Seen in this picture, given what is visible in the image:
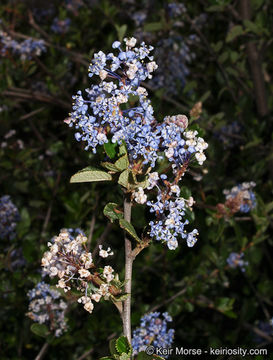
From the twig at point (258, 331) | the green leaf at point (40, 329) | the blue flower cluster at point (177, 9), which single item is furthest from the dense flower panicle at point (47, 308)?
the blue flower cluster at point (177, 9)

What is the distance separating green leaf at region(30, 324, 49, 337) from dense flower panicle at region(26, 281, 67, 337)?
0.02m

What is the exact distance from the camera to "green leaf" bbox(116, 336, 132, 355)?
3.41 ft

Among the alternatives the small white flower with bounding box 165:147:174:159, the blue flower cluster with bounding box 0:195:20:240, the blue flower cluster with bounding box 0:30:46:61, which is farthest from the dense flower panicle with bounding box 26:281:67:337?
the blue flower cluster with bounding box 0:30:46:61

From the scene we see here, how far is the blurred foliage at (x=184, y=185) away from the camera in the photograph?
2254 mm

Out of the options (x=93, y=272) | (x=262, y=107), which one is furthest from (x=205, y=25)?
(x=93, y=272)

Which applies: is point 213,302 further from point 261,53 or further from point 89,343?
point 261,53

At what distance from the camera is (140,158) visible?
3.83 ft

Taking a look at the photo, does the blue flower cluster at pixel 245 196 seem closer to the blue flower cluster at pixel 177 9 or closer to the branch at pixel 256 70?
the branch at pixel 256 70

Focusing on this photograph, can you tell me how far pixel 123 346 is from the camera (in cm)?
105

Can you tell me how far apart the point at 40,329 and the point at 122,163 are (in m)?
1.04

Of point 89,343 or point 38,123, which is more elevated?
point 38,123

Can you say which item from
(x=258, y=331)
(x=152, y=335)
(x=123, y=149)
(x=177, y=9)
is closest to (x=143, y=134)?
(x=123, y=149)

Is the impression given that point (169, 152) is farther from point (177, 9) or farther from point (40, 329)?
point (177, 9)

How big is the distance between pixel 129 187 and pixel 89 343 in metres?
1.43
